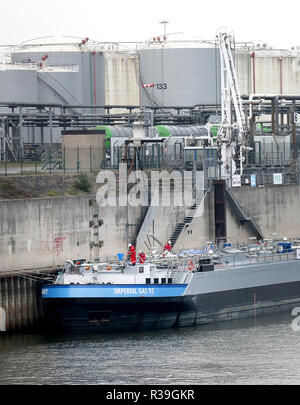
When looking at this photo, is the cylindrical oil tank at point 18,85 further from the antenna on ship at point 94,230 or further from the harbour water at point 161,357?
the harbour water at point 161,357

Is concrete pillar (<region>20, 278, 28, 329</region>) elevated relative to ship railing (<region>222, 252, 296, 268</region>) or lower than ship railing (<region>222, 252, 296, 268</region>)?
lower

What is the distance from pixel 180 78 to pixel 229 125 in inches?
882

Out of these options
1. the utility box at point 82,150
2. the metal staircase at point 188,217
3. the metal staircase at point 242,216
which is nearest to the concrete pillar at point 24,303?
the metal staircase at point 188,217

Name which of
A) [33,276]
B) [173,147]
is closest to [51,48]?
[173,147]

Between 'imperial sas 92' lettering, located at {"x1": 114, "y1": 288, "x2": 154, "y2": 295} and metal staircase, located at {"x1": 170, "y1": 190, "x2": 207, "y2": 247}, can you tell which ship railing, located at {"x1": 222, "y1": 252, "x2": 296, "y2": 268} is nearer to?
→ metal staircase, located at {"x1": 170, "y1": 190, "x2": 207, "y2": 247}

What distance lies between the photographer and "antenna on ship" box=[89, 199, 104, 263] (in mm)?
53375

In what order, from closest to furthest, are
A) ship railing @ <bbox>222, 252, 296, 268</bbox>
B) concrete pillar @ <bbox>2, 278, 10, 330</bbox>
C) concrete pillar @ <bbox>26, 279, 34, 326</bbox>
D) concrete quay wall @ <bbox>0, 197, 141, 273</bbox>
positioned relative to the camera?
1. concrete pillar @ <bbox>2, 278, 10, 330</bbox>
2. concrete pillar @ <bbox>26, 279, 34, 326</bbox>
3. concrete quay wall @ <bbox>0, 197, 141, 273</bbox>
4. ship railing @ <bbox>222, 252, 296, 268</bbox>

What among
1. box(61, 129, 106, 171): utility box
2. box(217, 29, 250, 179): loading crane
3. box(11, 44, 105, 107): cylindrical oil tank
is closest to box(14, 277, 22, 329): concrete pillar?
box(61, 129, 106, 171): utility box

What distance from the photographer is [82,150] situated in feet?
202

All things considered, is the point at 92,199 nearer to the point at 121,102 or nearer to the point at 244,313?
the point at 244,313

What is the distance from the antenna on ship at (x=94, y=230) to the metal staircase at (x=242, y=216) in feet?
31.1

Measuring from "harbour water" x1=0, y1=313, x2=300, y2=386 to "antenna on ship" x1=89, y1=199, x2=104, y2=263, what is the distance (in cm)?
677

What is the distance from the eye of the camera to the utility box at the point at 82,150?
61.2 m

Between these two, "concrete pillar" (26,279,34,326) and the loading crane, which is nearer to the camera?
"concrete pillar" (26,279,34,326)
